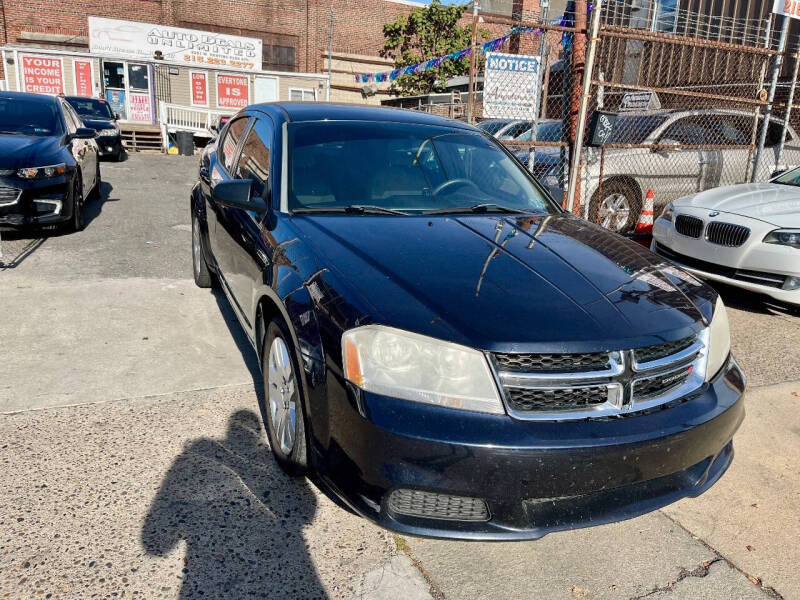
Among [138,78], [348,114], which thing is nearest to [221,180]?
[348,114]

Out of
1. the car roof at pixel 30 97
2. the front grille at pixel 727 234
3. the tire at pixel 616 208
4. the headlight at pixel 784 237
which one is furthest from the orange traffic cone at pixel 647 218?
the car roof at pixel 30 97

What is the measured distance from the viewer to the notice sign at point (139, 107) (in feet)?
74.1

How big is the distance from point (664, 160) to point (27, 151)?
292 inches

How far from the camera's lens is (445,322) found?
2199 mm

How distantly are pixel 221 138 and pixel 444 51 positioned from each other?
2750cm

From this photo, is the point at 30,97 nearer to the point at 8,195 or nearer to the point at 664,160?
the point at 8,195

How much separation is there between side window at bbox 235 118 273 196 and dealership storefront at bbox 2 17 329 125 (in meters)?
18.3

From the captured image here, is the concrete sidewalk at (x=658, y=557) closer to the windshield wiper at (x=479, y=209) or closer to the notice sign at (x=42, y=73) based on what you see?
the windshield wiper at (x=479, y=209)

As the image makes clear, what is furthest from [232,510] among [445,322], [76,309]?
[76,309]

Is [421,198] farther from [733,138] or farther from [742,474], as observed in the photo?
[733,138]

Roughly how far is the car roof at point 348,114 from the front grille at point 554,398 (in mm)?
2246

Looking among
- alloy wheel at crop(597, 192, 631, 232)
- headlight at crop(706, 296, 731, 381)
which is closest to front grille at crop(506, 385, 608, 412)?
headlight at crop(706, 296, 731, 381)

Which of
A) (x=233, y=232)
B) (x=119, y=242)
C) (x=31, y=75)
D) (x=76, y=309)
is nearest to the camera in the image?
(x=233, y=232)

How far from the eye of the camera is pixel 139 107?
890 inches
